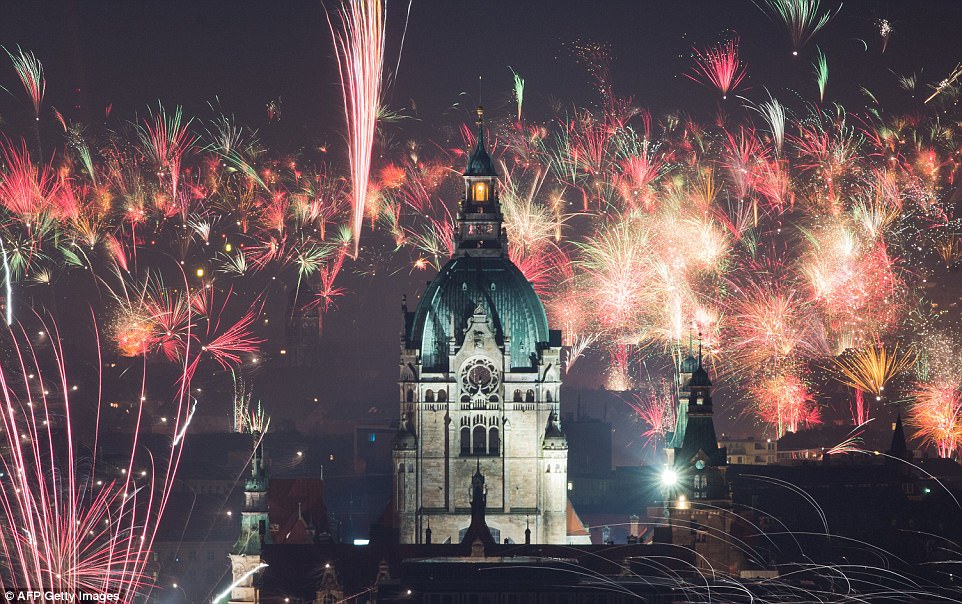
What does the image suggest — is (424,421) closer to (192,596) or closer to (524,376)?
(524,376)

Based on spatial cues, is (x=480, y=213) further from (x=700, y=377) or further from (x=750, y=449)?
(x=750, y=449)

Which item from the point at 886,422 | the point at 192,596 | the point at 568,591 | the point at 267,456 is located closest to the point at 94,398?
the point at 267,456

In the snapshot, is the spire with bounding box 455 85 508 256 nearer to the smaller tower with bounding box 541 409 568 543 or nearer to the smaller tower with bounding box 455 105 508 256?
the smaller tower with bounding box 455 105 508 256

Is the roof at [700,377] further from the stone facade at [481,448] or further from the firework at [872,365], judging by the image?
the firework at [872,365]

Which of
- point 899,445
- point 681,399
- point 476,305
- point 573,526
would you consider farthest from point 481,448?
point 899,445

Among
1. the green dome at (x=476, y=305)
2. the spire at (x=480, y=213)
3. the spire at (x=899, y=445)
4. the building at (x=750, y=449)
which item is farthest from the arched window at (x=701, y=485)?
the building at (x=750, y=449)

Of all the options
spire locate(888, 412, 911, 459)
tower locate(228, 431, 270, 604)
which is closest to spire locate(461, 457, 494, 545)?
tower locate(228, 431, 270, 604)
